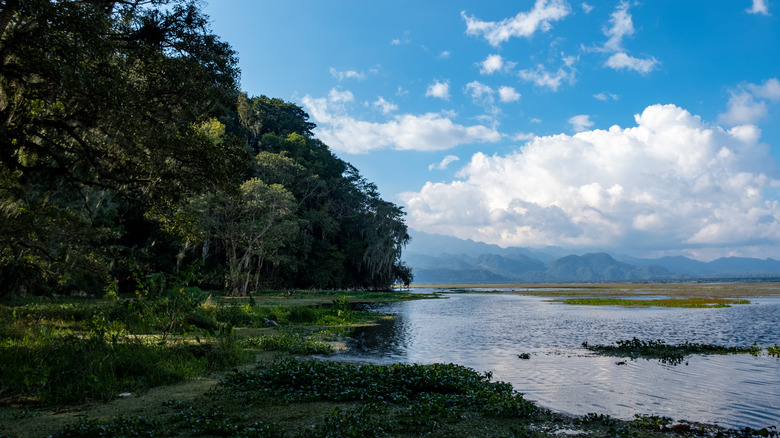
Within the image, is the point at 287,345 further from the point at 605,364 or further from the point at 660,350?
the point at 660,350

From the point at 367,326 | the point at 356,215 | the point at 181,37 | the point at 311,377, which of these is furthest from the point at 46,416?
the point at 356,215

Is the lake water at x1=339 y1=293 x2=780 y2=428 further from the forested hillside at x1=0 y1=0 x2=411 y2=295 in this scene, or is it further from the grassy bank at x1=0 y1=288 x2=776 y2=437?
the forested hillside at x1=0 y1=0 x2=411 y2=295

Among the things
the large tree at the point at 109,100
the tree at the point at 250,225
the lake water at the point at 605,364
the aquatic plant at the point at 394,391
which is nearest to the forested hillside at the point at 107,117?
the large tree at the point at 109,100

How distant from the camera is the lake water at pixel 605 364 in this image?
9.36 metres

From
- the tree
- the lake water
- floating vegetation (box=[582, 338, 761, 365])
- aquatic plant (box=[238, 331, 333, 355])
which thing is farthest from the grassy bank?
the tree

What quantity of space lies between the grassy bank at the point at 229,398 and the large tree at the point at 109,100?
356cm

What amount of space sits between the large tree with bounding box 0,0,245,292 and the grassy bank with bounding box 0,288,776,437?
3559 mm

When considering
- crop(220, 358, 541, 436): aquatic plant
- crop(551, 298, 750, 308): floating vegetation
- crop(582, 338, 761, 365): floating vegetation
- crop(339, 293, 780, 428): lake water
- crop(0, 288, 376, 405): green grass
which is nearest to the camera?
crop(220, 358, 541, 436): aquatic plant

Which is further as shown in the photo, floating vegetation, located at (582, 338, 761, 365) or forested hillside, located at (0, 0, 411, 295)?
floating vegetation, located at (582, 338, 761, 365)

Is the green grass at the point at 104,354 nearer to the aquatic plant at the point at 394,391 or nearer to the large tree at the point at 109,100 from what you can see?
the aquatic plant at the point at 394,391

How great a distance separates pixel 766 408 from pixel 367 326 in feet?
61.5

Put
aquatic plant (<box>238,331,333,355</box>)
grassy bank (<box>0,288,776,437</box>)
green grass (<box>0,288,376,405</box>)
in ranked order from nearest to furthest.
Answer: grassy bank (<box>0,288,776,437</box>) < green grass (<box>0,288,376,405</box>) < aquatic plant (<box>238,331,333,355</box>)

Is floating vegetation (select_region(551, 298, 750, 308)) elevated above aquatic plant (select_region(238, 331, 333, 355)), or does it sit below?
below

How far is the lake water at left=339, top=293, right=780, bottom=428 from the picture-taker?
30.7 ft
